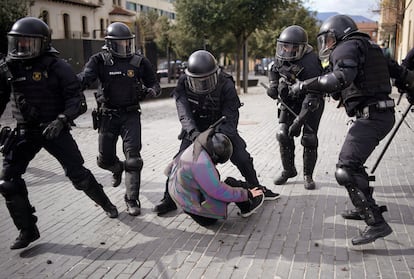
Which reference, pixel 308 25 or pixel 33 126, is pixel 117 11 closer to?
pixel 308 25

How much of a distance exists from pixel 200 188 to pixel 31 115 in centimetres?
165

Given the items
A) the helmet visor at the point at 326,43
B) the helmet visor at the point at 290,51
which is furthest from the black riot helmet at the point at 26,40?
the helmet visor at the point at 290,51

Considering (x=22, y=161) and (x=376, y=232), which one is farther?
(x=22, y=161)

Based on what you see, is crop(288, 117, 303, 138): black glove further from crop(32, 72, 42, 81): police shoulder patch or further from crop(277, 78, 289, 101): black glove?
crop(32, 72, 42, 81): police shoulder patch

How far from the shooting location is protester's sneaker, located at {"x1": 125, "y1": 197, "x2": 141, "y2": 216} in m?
4.73

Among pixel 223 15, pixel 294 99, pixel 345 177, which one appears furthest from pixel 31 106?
pixel 223 15

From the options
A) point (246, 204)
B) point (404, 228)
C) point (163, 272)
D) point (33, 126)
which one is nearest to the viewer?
point (163, 272)

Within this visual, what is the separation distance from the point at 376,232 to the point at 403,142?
550cm

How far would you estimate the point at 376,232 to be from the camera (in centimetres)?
363

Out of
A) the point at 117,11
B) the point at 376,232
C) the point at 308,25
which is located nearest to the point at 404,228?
the point at 376,232

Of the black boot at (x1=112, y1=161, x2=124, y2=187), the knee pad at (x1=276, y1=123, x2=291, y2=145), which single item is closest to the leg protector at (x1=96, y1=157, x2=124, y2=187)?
the black boot at (x1=112, y1=161, x2=124, y2=187)

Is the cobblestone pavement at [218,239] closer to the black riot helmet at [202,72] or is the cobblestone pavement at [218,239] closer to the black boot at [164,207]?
the black boot at [164,207]

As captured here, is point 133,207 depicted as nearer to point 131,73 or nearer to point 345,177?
point 131,73

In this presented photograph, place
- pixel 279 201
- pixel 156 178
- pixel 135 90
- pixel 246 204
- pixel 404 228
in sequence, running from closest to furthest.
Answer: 1. pixel 404 228
2. pixel 246 204
3. pixel 135 90
4. pixel 279 201
5. pixel 156 178
